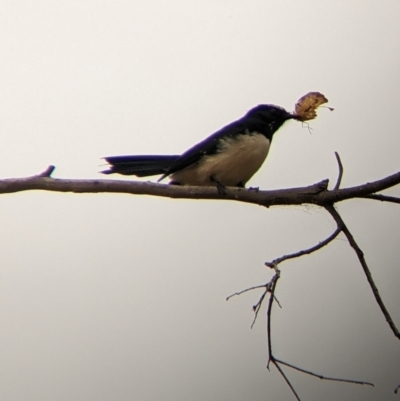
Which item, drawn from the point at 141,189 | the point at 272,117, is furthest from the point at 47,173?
the point at 272,117

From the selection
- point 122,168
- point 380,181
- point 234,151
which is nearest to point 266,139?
point 234,151

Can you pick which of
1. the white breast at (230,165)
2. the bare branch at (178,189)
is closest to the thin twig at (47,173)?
the bare branch at (178,189)

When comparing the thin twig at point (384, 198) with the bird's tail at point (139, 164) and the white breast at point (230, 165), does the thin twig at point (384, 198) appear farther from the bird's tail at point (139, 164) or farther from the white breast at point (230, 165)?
the bird's tail at point (139, 164)

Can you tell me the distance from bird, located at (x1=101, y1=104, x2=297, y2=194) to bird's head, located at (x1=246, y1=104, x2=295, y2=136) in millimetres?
102

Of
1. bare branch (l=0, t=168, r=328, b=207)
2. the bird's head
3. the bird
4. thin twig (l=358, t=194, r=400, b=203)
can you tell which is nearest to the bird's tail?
the bird

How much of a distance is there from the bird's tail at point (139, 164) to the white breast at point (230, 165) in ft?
0.24

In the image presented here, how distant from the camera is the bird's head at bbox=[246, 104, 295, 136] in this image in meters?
2.91

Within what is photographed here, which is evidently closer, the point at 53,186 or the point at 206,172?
the point at 53,186

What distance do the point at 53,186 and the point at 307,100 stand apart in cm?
121

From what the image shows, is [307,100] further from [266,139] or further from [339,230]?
[339,230]

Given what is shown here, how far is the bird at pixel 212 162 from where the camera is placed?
2.61 meters

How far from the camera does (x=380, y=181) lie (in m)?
1.77

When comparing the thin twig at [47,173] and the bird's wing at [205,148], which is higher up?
the bird's wing at [205,148]

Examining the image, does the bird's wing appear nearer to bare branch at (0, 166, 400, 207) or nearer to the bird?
the bird
